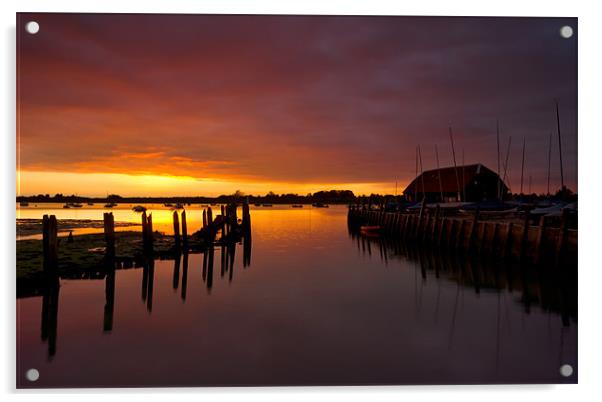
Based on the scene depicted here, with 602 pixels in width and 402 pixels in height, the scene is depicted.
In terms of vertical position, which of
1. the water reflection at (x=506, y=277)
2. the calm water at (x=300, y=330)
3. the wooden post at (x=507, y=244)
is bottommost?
the calm water at (x=300, y=330)

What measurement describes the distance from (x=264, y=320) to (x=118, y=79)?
4922 millimetres

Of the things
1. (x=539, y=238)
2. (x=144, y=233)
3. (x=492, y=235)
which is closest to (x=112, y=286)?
(x=144, y=233)

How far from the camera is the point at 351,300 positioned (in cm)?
1091

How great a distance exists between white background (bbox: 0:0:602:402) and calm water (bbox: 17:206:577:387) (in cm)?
17

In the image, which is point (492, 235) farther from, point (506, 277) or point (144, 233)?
point (144, 233)

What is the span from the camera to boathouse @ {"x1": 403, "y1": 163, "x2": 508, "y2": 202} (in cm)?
3872

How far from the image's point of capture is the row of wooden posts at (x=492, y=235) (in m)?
11.5

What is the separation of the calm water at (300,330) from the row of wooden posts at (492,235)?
68cm

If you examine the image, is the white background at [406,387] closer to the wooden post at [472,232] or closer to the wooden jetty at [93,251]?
the wooden jetty at [93,251]

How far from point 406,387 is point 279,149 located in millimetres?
7078

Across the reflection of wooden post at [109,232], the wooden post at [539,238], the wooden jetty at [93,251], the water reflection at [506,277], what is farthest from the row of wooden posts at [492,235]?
the reflection of wooden post at [109,232]

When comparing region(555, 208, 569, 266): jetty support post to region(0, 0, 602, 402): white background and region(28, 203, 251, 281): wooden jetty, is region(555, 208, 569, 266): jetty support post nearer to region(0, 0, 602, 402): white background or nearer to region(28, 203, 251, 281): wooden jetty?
region(0, 0, 602, 402): white background

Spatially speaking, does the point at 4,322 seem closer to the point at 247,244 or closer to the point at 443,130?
the point at 443,130
